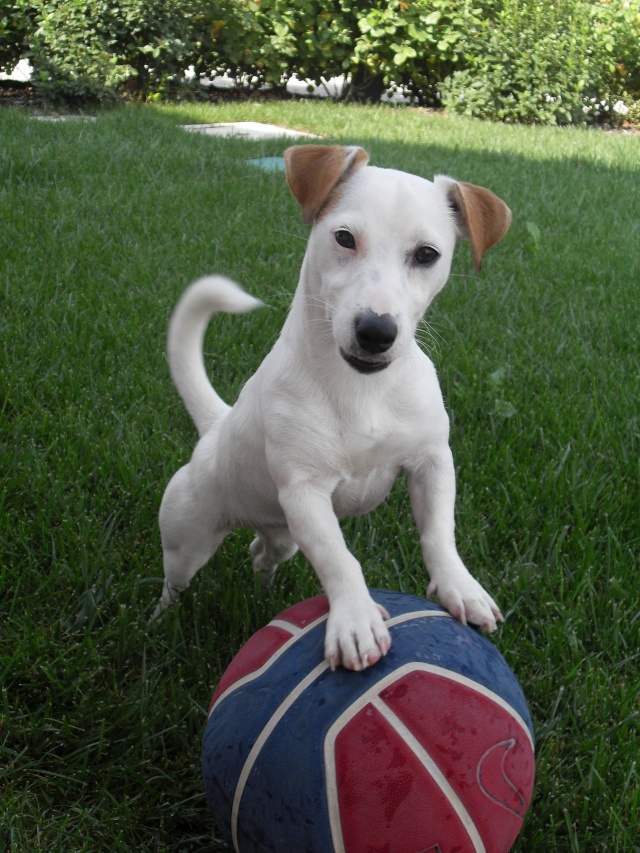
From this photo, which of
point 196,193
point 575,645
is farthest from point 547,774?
point 196,193

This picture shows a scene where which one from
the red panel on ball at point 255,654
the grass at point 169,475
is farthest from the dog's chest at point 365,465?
the grass at point 169,475

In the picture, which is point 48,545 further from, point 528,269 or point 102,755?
point 528,269

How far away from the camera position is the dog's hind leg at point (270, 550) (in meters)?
2.67

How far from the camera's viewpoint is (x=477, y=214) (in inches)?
96.6

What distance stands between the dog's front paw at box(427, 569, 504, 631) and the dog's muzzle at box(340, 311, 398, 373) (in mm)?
549

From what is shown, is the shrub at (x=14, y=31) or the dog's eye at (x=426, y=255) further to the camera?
the shrub at (x=14, y=31)

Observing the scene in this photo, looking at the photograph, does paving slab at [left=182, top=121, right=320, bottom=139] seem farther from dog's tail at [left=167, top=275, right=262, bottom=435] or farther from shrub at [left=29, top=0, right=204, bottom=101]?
dog's tail at [left=167, top=275, right=262, bottom=435]

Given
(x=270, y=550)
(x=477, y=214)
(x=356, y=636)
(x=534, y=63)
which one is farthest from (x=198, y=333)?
(x=534, y=63)

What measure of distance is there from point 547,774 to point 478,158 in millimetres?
7122

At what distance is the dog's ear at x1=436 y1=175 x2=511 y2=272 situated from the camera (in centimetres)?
244

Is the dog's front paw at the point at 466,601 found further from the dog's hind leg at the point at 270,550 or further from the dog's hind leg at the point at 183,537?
the dog's hind leg at the point at 183,537

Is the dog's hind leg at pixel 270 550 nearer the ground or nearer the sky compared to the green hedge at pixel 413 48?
nearer the ground

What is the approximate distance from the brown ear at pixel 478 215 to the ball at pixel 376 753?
3.57 ft

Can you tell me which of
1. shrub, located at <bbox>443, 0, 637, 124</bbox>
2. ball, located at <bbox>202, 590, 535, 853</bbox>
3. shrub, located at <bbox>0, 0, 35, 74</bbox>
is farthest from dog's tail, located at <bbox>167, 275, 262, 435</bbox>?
shrub, located at <bbox>443, 0, 637, 124</bbox>
